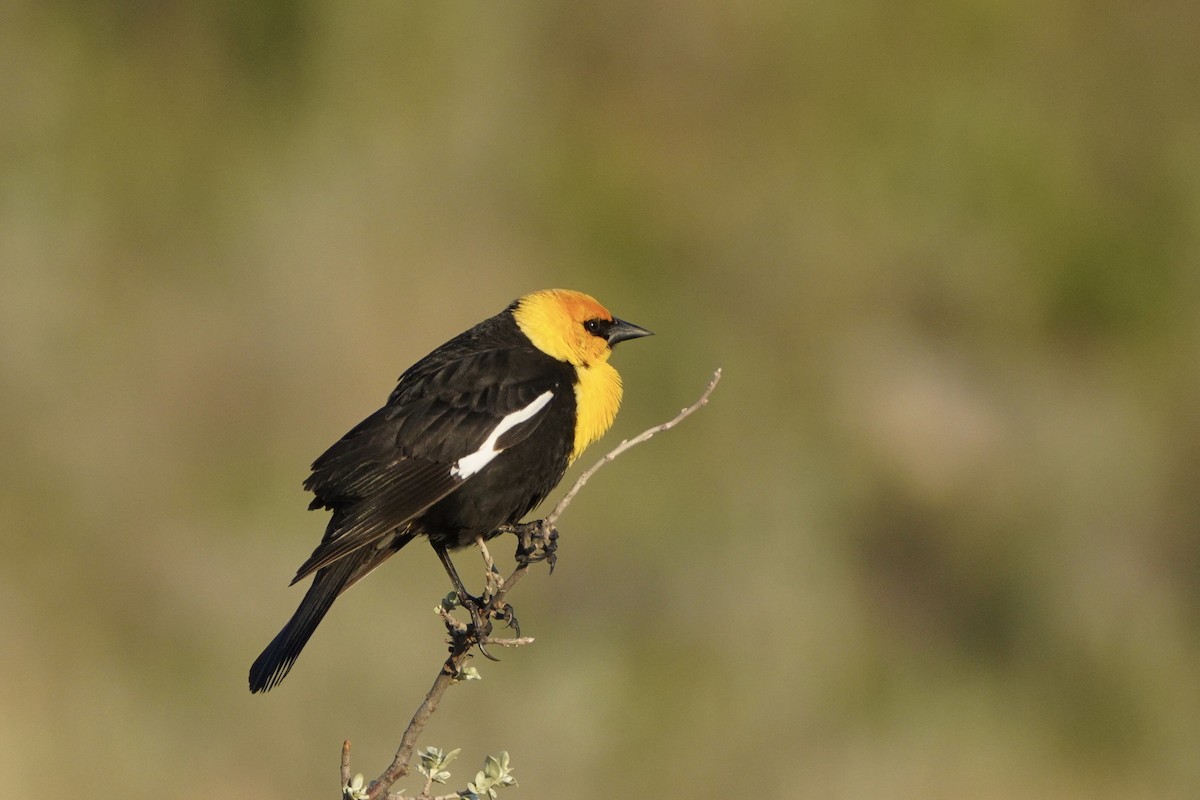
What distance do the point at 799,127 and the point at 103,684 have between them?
5427 millimetres

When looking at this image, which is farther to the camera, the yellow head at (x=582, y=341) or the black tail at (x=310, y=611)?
the yellow head at (x=582, y=341)

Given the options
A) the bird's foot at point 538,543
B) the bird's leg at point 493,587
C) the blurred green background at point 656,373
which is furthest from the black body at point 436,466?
the blurred green background at point 656,373

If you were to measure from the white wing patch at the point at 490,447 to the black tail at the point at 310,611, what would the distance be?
0.24 meters

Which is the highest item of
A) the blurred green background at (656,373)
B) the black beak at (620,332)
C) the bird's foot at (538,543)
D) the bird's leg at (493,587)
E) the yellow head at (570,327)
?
the yellow head at (570,327)

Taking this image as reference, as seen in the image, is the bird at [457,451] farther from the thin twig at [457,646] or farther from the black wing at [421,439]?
the thin twig at [457,646]

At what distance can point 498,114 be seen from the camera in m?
9.02

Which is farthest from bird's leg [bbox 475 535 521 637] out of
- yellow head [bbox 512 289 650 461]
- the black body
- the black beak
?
the black beak

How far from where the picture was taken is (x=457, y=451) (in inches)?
155

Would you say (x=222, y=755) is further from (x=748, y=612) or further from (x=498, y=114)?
(x=498, y=114)

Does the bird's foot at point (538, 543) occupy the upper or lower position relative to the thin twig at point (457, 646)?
lower

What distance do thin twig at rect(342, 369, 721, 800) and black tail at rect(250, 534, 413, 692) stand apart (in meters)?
0.31

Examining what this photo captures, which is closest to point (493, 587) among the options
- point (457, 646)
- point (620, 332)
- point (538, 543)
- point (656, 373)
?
point (457, 646)

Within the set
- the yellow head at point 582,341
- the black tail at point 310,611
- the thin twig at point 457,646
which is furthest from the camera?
the yellow head at point 582,341

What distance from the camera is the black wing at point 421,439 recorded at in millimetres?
3693
